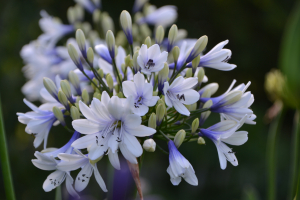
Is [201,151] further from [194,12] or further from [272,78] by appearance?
[194,12]

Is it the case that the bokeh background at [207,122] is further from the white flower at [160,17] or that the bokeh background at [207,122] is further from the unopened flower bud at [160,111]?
the unopened flower bud at [160,111]

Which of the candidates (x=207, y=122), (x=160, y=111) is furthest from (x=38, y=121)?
(x=207, y=122)

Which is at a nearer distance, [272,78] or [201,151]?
[272,78]

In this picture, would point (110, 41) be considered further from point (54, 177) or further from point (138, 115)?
point (54, 177)

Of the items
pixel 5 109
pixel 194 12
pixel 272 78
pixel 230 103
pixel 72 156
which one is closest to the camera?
pixel 72 156

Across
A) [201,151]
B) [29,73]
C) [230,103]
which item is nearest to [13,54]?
[29,73]

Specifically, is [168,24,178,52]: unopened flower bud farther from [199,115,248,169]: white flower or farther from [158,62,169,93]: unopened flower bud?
[199,115,248,169]: white flower

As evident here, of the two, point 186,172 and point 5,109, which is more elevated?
point 186,172

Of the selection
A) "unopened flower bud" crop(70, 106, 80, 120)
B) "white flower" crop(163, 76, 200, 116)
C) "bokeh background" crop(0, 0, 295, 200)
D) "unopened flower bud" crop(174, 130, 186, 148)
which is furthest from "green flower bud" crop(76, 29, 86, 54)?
"bokeh background" crop(0, 0, 295, 200)
